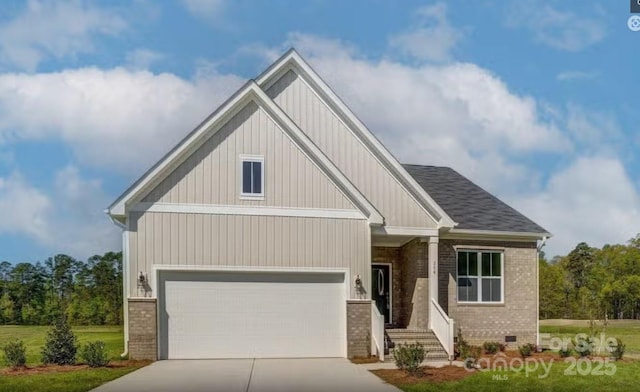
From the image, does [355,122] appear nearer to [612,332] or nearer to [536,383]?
[536,383]

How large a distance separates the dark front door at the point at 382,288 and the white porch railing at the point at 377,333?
311 cm

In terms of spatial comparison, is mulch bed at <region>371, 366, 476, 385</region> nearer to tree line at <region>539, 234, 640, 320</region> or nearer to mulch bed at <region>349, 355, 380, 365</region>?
mulch bed at <region>349, 355, 380, 365</region>

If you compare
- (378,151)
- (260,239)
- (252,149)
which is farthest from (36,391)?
(378,151)

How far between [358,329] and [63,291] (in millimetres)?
26936

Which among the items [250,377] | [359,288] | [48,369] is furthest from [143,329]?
[359,288]

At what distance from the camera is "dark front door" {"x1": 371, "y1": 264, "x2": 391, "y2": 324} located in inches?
734

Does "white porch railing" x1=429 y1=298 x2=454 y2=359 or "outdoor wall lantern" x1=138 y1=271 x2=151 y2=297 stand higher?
"outdoor wall lantern" x1=138 y1=271 x2=151 y2=297

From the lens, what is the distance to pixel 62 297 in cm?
3594

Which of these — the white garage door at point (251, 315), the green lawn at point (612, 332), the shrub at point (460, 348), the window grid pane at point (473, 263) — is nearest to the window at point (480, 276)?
the window grid pane at point (473, 263)

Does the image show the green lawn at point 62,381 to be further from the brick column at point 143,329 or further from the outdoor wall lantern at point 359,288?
the outdoor wall lantern at point 359,288

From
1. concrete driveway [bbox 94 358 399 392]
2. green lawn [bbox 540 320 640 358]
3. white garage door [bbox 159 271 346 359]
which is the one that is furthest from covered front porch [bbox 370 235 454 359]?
green lawn [bbox 540 320 640 358]

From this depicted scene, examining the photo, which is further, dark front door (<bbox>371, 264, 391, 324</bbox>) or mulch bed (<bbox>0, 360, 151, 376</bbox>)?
dark front door (<bbox>371, 264, 391, 324</bbox>)

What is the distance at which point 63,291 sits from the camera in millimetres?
36594

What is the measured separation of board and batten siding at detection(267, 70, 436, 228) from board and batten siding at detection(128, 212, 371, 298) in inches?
63.0
